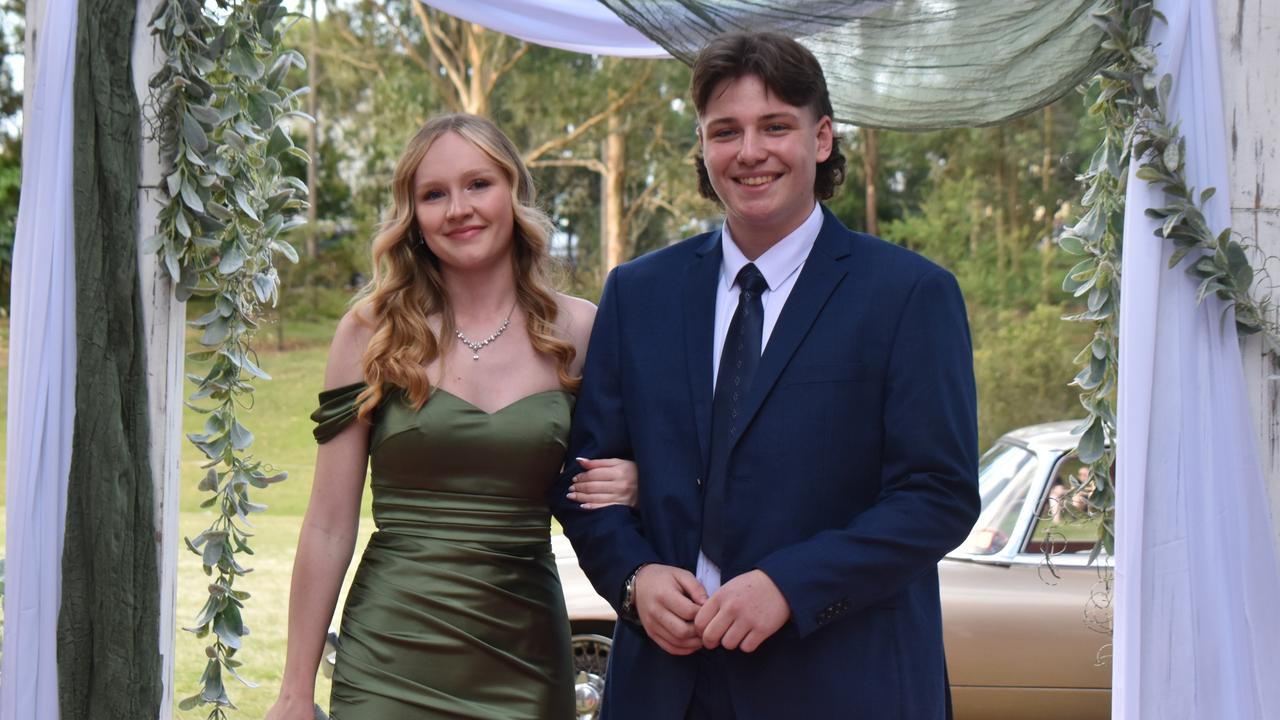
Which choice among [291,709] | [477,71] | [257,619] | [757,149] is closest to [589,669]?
[291,709]

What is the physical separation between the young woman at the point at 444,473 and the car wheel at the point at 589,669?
288 cm

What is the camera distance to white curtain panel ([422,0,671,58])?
3996 mm

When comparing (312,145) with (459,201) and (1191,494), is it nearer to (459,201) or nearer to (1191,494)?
(459,201)

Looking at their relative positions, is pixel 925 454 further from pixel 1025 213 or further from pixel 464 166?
pixel 1025 213

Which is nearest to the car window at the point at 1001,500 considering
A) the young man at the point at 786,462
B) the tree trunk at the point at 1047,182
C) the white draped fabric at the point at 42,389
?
the young man at the point at 786,462

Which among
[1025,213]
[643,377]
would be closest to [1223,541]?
[643,377]

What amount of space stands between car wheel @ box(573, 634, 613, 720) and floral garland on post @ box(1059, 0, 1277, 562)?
2980 millimetres

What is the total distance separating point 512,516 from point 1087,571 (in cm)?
353

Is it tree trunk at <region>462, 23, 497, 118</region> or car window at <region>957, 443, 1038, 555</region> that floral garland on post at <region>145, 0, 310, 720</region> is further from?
tree trunk at <region>462, 23, 497, 118</region>

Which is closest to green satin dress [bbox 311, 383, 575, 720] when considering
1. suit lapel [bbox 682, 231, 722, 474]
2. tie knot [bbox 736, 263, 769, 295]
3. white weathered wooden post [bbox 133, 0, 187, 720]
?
white weathered wooden post [bbox 133, 0, 187, 720]

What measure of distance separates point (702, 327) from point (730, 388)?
15 cm

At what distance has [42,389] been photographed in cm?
308

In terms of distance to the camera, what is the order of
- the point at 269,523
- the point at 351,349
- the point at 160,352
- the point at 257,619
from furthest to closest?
1. the point at 269,523
2. the point at 257,619
3. the point at 160,352
4. the point at 351,349

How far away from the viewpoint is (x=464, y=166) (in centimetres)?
309
